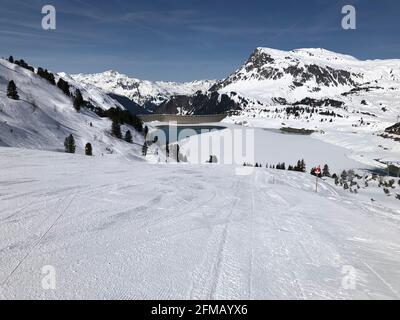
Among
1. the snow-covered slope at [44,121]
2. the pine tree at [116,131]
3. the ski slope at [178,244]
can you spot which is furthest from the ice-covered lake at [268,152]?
the ski slope at [178,244]

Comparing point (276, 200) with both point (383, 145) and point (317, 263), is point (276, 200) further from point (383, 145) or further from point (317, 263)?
point (383, 145)

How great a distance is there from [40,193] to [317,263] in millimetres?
11774

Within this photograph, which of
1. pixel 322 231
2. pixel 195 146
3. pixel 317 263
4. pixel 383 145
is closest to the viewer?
pixel 317 263

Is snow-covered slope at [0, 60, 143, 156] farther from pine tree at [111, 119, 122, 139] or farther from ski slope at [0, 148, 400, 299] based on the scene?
ski slope at [0, 148, 400, 299]

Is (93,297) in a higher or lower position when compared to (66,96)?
lower

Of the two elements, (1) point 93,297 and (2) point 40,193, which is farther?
(2) point 40,193

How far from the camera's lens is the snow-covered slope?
225ft

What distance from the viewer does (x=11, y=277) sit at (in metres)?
7.85

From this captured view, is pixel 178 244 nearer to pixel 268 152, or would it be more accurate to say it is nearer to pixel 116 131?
pixel 116 131

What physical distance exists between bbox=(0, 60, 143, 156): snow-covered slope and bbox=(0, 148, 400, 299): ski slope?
48303mm

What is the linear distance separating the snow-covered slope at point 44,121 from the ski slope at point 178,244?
48.3 m

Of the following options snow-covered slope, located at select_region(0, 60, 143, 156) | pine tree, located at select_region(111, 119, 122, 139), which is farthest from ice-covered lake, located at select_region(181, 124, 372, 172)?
snow-covered slope, located at select_region(0, 60, 143, 156)

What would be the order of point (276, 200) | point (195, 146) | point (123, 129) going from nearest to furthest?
point (276, 200) → point (123, 129) → point (195, 146)
